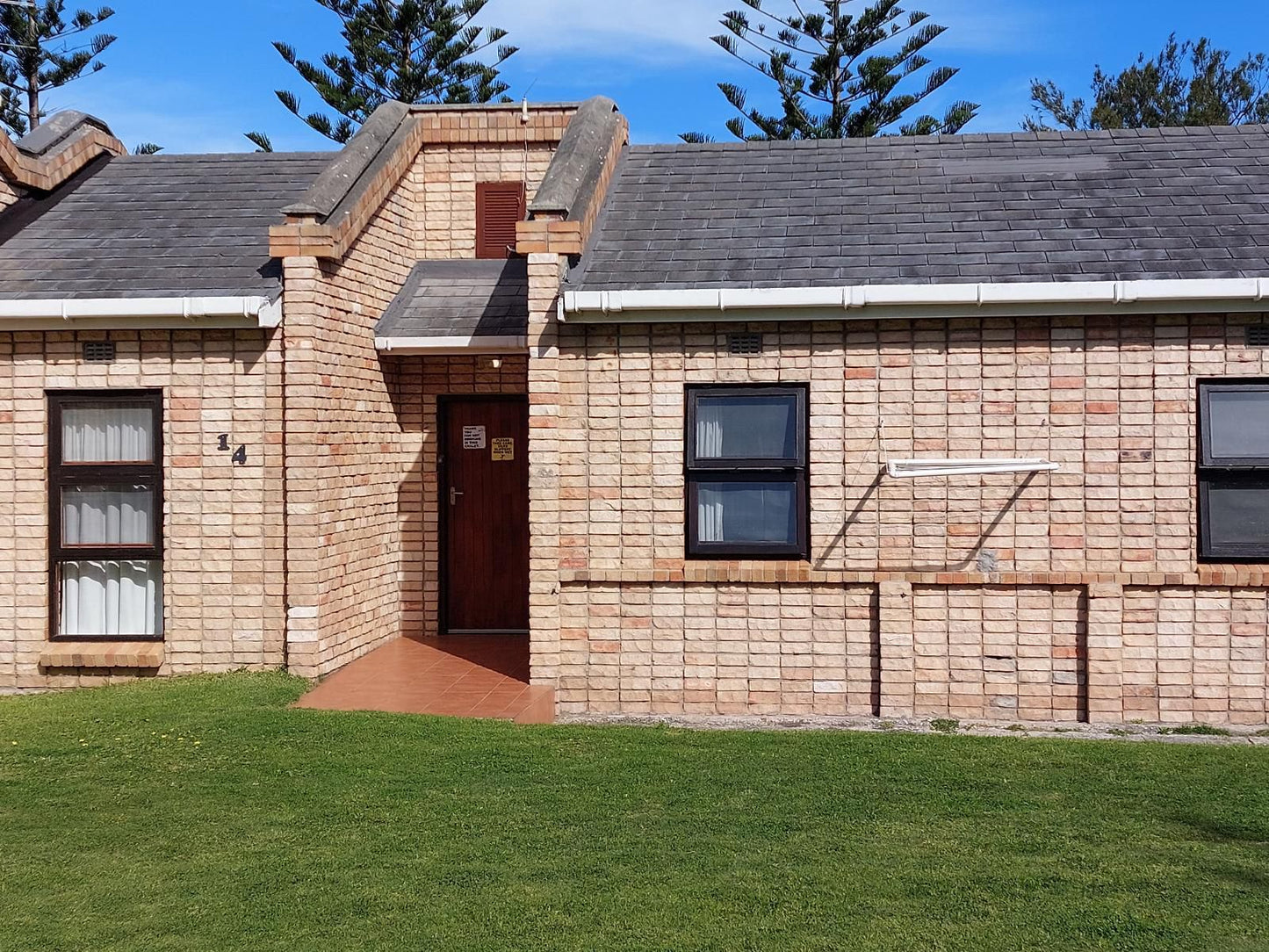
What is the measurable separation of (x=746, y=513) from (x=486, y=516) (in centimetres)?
345

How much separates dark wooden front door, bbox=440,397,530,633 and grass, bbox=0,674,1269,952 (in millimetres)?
3326

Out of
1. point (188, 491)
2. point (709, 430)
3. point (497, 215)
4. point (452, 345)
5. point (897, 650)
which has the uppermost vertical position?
point (497, 215)

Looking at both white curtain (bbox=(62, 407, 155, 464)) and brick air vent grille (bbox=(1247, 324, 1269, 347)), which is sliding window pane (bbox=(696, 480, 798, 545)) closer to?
brick air vent grille (bbox=(1247, 324, 1269, 347))

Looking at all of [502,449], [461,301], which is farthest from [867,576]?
[461,301]

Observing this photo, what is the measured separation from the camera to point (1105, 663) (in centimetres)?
838

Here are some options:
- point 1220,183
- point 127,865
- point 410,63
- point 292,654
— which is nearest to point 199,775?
point 127,865

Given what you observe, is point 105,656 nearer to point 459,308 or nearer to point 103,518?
point 103,518

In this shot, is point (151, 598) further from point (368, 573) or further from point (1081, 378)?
point (1081, 378)

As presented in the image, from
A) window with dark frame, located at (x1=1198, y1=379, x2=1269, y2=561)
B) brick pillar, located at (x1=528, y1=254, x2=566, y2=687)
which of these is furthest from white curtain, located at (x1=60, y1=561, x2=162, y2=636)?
window with dark frame, located at (x1=1198, y1=379, x2=1269, y2=561)

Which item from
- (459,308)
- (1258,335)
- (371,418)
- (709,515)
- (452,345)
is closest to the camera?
(1258,335)

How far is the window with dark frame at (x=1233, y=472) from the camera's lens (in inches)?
326

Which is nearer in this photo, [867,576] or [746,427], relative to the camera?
[867,576]

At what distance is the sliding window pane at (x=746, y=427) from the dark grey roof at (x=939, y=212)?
0.85 m

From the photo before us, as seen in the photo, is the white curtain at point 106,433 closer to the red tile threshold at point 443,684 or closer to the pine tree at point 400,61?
the red tile threshold at point 443,684
